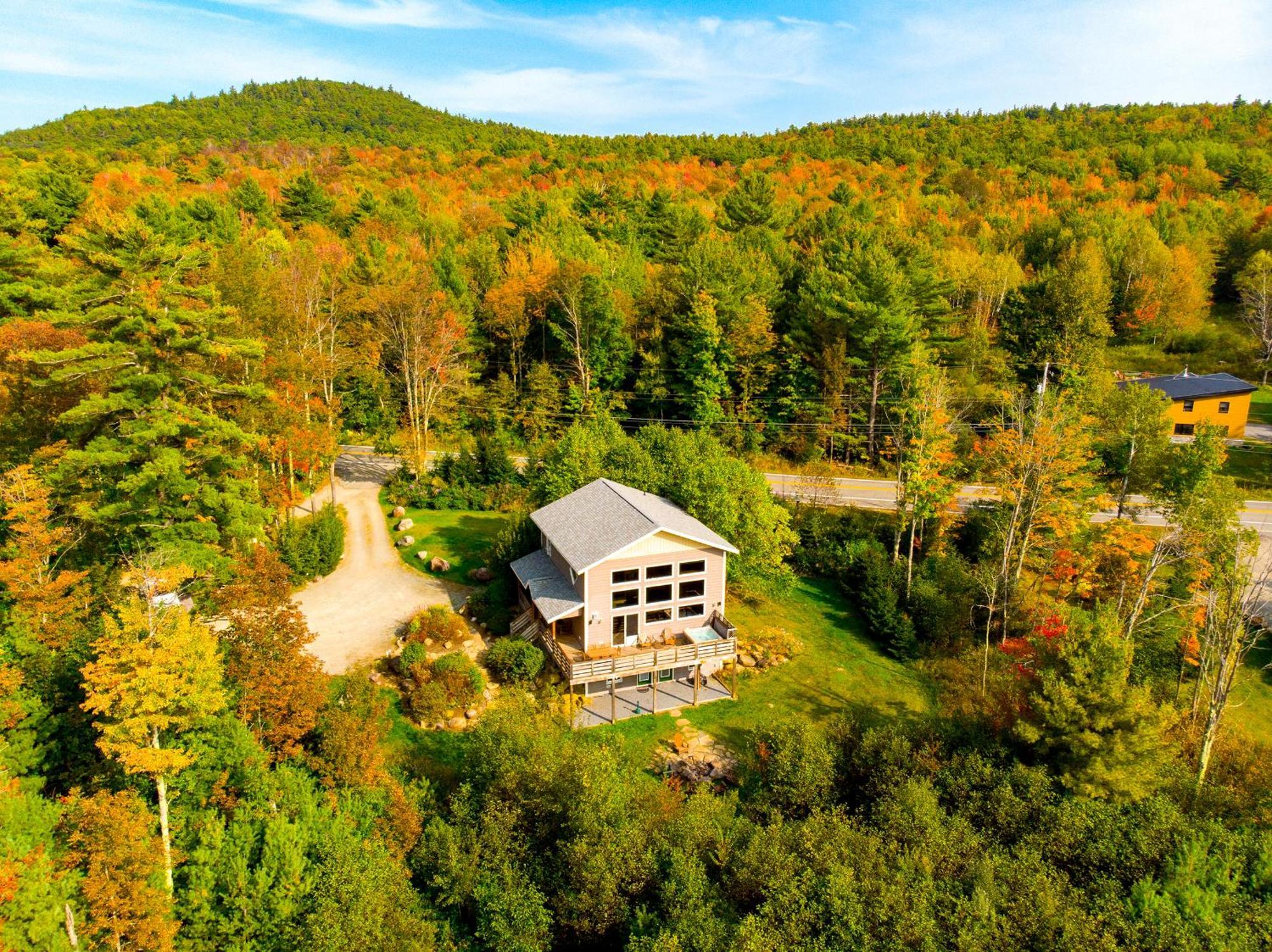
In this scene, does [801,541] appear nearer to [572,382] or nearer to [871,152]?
[572,382]

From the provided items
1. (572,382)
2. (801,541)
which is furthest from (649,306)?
(801,541)

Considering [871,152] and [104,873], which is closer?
[104,873]

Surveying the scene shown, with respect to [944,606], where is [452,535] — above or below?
above

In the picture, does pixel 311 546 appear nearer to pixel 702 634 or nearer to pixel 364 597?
pixel 364 597

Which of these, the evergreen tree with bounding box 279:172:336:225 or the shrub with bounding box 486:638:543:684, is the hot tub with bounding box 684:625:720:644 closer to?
the shrub with bounding box 486:638:543:684

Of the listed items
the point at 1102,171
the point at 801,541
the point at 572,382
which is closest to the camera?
the point at 801,541

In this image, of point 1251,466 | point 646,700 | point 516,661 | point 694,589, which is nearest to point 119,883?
point 516,661
